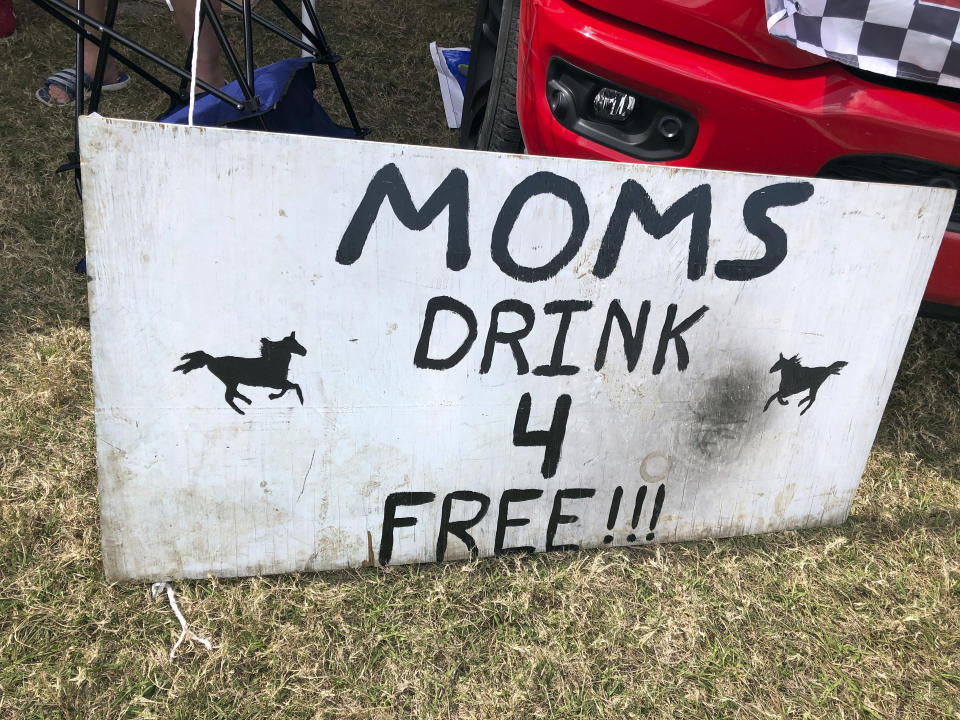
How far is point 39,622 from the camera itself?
137 cm

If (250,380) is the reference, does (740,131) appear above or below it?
above

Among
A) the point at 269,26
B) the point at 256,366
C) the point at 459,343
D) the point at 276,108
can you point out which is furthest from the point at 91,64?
the point at 459,343

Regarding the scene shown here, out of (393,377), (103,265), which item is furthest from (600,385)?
(103,265)

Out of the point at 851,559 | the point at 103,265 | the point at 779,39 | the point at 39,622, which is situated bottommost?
the point at 39,622

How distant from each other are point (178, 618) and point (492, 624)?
0.60 meters

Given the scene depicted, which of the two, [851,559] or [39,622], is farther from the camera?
[851,559]

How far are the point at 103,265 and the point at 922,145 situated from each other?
1582 mm

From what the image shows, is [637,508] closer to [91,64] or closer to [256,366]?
[256,366]

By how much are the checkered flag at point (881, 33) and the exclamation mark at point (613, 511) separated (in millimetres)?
977

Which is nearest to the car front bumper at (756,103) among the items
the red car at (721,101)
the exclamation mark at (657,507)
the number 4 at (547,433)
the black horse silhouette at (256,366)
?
the red car at (721,101)

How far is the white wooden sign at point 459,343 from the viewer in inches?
48.9

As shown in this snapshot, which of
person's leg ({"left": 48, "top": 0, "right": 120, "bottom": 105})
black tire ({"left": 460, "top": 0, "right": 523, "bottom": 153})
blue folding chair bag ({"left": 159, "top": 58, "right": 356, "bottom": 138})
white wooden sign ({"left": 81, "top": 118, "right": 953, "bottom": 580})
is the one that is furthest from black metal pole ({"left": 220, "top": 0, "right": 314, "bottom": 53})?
white wooden sign ({"left": 81, "top": 118, "right": 953, "bottom": 580})

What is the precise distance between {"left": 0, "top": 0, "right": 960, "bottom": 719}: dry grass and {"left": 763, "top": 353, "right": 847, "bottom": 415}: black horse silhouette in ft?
1.18

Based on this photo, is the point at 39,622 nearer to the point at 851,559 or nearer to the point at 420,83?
the point at 851,559
